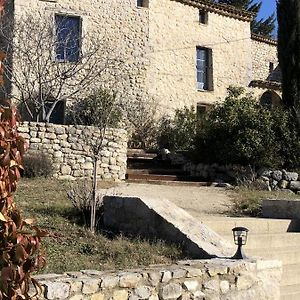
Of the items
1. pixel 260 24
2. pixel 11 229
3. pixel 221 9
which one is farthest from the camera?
pixel 260 24

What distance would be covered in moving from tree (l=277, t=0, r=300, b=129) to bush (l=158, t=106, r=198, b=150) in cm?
356

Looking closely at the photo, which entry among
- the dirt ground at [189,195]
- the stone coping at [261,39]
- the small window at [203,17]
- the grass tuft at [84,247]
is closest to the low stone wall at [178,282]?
the grass tuft at [84,247]

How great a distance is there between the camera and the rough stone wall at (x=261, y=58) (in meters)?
26.4

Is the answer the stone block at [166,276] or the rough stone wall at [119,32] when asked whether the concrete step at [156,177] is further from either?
the stone block at [166,276]

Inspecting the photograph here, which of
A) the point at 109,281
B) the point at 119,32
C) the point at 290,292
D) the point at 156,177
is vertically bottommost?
the point at 290,292

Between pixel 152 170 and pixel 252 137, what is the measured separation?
3295 millimetres

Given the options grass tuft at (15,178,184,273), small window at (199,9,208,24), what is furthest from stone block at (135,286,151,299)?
small window at (199,9,208,24)

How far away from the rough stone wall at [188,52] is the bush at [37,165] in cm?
934

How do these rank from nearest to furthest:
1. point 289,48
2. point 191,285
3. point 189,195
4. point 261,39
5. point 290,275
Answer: point 191,285
point 290,275
point 189,195
point 289,48
point 261,39

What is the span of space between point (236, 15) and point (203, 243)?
20.5 metres

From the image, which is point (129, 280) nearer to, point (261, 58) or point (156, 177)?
point (156, 177)

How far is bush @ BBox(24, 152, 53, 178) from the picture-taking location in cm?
1263

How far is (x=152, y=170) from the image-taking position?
642 inches

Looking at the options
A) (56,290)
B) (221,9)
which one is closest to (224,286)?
(56,290)
